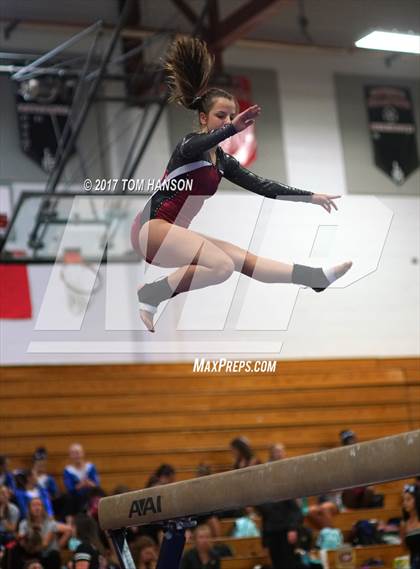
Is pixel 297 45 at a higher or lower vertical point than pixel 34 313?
higher

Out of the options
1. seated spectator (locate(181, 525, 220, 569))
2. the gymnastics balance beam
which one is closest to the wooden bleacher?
seated spectator (locate(181, 525, 220, 569))

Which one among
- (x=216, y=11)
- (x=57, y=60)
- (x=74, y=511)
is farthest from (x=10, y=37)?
(x=74, y=511)

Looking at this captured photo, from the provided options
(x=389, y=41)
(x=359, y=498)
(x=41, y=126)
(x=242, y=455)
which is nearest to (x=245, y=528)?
(x=242, y=455)

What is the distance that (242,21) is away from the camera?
1333 centimetres

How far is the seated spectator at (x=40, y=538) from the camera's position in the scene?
30.3 feet

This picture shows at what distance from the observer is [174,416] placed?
13.9 meters

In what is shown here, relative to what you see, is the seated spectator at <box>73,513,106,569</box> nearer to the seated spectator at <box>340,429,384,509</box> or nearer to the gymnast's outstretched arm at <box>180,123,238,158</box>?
the gymnast's outstretched arm at <box>180,123,238,158</box>

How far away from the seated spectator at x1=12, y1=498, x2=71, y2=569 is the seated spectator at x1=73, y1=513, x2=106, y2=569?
1.84 ft

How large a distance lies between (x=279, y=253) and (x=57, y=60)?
6.24 m

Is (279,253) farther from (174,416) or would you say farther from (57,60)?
(174,416)

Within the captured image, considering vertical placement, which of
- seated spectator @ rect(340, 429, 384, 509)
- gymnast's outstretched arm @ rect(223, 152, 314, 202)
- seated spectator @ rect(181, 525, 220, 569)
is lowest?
seated spectator @ rect(340, 429, 384, 509)

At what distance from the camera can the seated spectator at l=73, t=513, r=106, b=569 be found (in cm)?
769

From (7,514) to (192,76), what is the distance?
19.1 feet

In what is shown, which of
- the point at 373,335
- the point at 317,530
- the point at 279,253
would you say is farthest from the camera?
the point at 373,335
